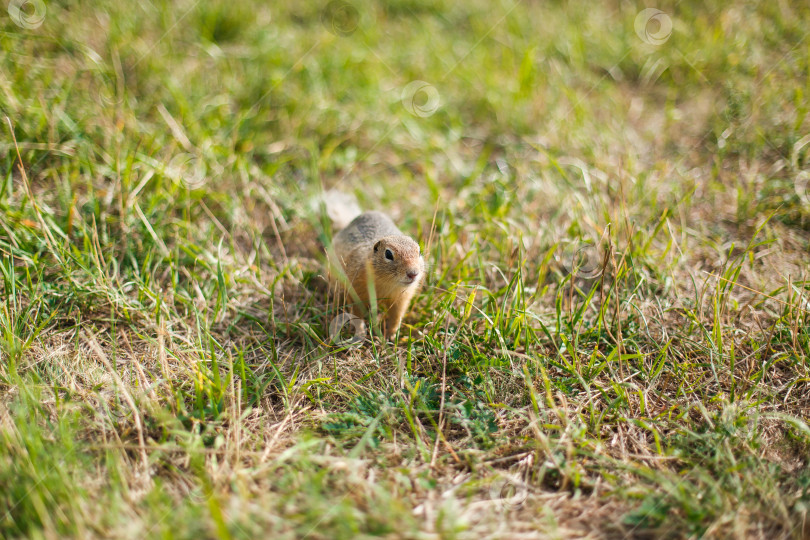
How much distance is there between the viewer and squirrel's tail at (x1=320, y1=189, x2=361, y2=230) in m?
3.65

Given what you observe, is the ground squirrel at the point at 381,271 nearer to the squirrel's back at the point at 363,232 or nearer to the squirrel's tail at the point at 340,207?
the squirrel's back at the point at 363,232

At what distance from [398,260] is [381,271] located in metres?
0.13

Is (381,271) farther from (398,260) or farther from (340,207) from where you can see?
(340,207)

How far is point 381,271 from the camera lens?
284 centimetres

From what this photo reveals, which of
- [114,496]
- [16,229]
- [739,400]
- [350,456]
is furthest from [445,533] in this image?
[16,229]

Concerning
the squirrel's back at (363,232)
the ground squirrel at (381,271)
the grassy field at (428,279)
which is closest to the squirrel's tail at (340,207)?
the grassy field at (428,279)

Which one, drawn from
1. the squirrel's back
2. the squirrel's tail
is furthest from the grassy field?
the squirrel's back

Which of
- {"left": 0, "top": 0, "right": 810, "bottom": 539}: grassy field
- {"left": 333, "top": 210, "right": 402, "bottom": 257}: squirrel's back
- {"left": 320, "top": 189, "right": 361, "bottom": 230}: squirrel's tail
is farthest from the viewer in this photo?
{"left": 320, "top": 189, "right": 361, "bottom": 230}: squirrel's tail

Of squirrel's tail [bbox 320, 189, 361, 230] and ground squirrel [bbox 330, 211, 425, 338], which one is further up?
squirrel's tail [bbox 320, 189, 361, 230]

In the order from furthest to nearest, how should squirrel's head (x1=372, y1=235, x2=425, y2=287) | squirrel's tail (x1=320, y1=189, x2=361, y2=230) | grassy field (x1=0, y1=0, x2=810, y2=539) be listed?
squirrel's tail (x1=320, y1=189, x2=361, y2=230) < squirrel's head (x1=372, y1=235, x2=425, y2=287) < grassy field (x1=0, y1=0, x2=810, y2=539)

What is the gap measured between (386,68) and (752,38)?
3.40 metres

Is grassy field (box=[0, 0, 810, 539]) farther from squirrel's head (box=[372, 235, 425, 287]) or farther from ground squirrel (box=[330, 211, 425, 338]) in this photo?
squirrel's head (box=[372, 235, 425, 287])

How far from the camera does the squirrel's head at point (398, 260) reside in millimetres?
2715

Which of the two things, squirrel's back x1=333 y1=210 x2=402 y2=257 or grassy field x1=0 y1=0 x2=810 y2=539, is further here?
squirrel's back x1=333 y1=210 x2=402 y2=257
